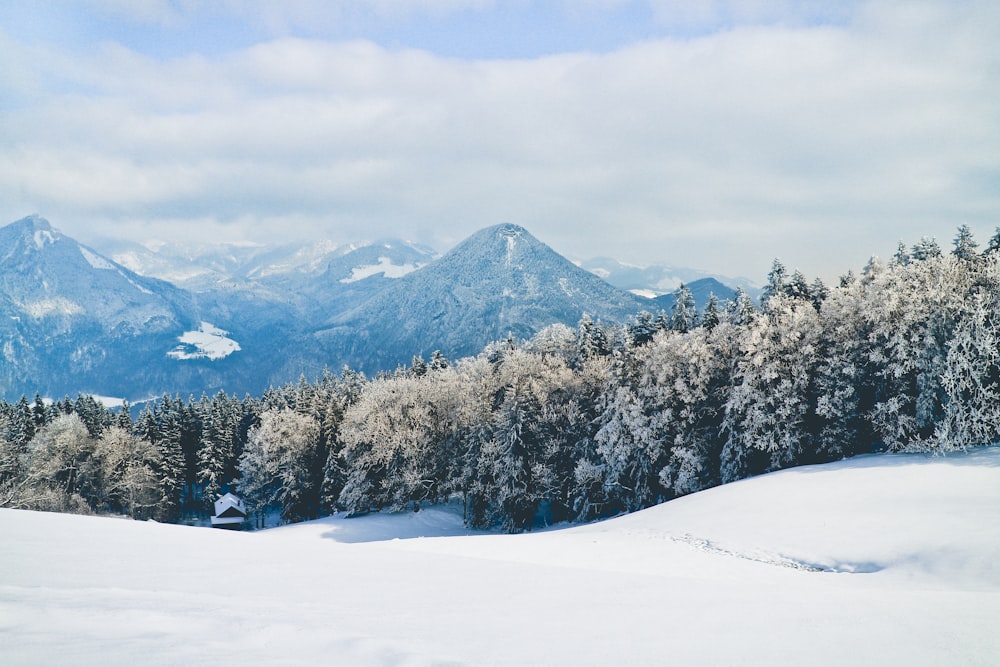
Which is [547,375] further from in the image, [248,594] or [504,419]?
[248,594]

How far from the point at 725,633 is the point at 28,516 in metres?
17.9

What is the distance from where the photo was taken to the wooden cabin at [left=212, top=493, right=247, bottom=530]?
6316 cm

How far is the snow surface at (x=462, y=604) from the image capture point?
5.64 m

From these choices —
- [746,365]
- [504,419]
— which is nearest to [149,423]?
[504,419]

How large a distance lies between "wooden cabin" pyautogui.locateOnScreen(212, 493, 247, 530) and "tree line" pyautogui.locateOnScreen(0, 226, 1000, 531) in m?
2.19

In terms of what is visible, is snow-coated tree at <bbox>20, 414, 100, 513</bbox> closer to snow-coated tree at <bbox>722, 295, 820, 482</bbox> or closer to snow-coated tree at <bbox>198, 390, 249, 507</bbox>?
snow-coated tree at <bbox>198, 390, 249, 507</bbox>

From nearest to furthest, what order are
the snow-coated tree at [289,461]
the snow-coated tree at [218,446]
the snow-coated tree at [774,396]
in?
the snow-coated tree at [774,396], the snow-coated tree at [289,461], the snow-coated tree at [218,446]

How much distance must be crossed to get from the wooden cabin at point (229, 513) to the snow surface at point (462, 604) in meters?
55.3

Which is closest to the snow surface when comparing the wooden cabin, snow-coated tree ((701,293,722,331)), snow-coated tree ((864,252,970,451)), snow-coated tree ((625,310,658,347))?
snow-coated tree ((864,252,970,451))

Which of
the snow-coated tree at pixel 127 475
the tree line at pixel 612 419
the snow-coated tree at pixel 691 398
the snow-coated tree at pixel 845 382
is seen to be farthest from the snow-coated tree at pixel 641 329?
the snow-coated tree at pixel 127 475

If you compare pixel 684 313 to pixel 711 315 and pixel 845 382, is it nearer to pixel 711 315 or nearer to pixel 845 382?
pixel 711 315

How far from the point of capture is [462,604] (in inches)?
322

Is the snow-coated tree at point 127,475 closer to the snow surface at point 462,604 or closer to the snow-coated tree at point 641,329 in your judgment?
the snow surface at point 462,604

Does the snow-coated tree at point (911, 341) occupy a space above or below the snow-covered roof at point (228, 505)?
above
